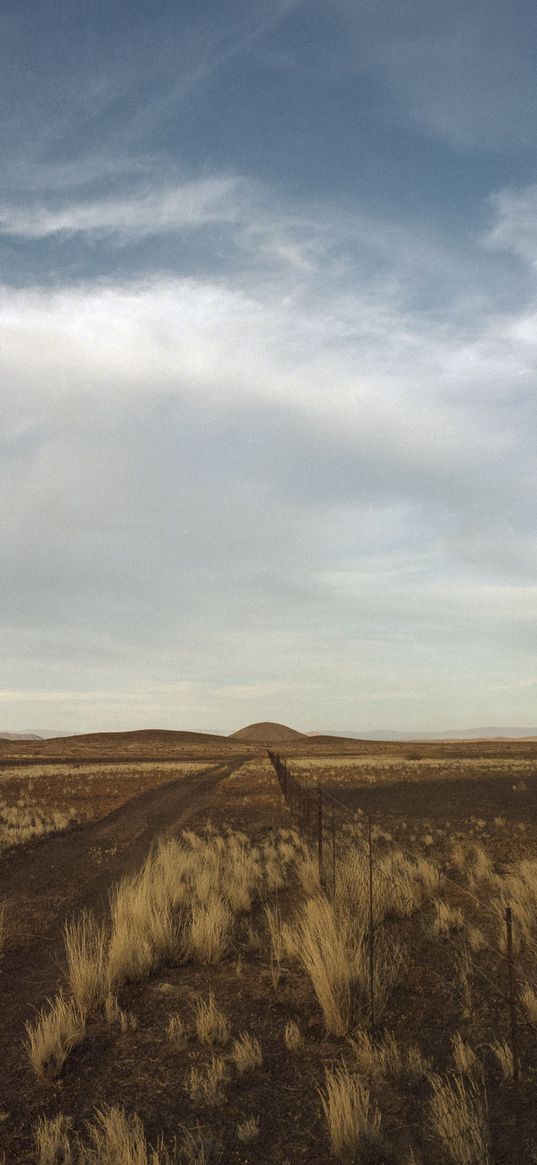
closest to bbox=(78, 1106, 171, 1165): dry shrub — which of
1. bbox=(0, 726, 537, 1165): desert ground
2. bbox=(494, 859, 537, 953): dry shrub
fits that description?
bbox=(0, 726, 537, 1165): desert ground

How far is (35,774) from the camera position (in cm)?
5216

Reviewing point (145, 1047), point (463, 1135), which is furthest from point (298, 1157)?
point (145, 1047)

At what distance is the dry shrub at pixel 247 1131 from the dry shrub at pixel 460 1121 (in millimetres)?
1256

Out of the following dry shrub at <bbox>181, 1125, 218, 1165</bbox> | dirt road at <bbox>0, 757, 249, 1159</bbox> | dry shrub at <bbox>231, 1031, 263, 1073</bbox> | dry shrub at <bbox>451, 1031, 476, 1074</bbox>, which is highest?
dry shrub at <bbox>451, 1031, 476, 1074</bbox>

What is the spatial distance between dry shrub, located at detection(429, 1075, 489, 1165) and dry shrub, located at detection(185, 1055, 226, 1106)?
164 centimetres

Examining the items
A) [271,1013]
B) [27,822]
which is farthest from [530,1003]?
[27,822]

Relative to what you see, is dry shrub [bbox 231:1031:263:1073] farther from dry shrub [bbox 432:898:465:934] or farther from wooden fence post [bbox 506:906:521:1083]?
dry shrub [bbox 432:898:465:934]

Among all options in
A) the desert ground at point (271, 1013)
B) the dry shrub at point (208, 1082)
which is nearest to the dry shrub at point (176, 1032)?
the desert ground at point (271, 1013)

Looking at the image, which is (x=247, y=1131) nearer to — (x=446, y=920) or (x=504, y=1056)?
(x=504, y=1056)

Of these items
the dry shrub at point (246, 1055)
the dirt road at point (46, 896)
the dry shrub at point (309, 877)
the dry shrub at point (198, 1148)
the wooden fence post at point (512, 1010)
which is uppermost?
the wooden fence post at point (512, 1010)

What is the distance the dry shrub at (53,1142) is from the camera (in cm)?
481

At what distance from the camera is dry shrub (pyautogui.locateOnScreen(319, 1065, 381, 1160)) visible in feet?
16.1

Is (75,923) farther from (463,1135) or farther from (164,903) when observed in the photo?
(463,1135)

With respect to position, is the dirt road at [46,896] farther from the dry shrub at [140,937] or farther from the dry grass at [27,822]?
the dry shrub at [140,937]
